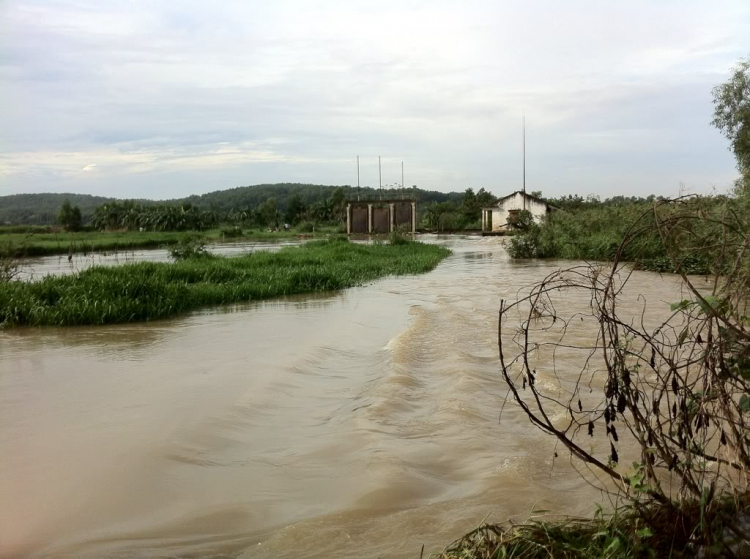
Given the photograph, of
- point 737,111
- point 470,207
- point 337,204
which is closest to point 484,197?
point 470,207

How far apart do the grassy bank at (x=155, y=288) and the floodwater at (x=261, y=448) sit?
1.12 metres

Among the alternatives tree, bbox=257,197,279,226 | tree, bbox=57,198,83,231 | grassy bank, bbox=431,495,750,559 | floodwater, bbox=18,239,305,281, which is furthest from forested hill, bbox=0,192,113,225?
grassy bank, bbox=431,495,750,559

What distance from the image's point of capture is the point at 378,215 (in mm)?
52000

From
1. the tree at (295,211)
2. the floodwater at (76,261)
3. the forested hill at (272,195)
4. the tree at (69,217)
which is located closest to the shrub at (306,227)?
the tree at (295,211)

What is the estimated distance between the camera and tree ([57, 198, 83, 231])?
61281mm

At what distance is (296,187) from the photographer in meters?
132

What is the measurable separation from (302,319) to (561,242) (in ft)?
58.9

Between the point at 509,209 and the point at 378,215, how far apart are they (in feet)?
34.0

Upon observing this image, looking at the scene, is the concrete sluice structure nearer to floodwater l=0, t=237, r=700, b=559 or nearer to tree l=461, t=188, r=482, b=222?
tree l=461, t=188, r=482, b=222

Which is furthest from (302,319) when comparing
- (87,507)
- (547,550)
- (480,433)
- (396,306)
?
(547,550)

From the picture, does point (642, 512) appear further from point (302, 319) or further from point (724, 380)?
point (302, 319)

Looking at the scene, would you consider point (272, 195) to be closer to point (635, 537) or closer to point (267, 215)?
point (267, 215)

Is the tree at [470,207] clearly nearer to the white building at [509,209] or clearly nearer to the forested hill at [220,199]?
the forested hill at [220,199]

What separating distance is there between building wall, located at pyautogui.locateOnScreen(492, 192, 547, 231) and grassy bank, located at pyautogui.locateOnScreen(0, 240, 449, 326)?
28089 millimetres
